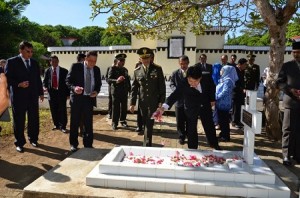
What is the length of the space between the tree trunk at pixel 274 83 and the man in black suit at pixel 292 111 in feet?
4.68

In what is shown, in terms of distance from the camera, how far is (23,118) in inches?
245

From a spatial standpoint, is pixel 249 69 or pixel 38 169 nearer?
pixel 38 169

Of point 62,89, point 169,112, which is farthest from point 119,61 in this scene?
point 169,112

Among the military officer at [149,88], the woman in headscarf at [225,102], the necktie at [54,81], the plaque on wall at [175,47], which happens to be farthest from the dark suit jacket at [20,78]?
the plaque on wall at [175,47]

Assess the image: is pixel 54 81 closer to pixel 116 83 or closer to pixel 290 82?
pixel 116 83

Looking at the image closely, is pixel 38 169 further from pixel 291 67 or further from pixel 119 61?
pixel 291 67

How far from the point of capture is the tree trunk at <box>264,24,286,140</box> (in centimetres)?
680

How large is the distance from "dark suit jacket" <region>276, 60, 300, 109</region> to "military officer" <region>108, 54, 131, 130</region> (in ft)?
13.2

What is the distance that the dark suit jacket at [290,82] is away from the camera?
531cm

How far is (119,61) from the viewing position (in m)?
8.47

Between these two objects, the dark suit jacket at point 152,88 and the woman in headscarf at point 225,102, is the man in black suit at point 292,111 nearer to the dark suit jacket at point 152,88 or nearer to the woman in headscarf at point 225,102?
the woman in headscarf at point 225,102

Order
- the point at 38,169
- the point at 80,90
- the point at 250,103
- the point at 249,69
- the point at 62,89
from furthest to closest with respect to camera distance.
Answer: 1. the point at 249,69
2. the point at 62,89
3. the point at 80,90
4. the point at 38,169
5. the point at 250,103

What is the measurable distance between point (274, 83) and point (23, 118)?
17.2 ft

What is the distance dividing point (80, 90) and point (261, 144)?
3.91 m
